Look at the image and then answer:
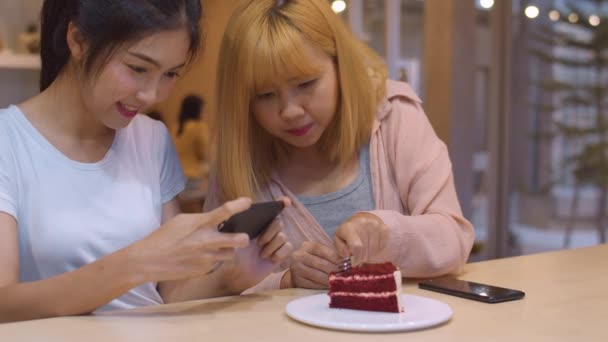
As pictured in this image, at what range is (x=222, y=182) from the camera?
199 centimetres

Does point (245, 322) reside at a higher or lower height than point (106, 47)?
lower

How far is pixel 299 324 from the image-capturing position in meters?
1.34

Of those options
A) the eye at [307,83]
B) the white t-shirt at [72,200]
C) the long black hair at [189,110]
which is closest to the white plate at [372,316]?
the white t-shirt at [72,200]

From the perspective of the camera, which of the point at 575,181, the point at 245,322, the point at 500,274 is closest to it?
the point at 245,322

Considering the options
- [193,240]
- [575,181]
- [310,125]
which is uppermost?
[310,125]

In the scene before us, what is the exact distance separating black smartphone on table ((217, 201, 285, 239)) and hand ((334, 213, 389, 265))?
16cm

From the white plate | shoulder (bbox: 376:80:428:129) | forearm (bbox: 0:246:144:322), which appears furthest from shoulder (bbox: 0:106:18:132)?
shoulder (bbox: 376:80:428:129)

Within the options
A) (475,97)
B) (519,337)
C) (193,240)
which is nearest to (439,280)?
(519,337)

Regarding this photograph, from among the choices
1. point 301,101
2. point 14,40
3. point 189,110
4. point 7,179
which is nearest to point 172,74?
point 301,101

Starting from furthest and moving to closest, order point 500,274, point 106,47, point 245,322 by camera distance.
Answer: point 500,274, point 106,47, point 245,322

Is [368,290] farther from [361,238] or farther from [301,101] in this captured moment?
[301,101]

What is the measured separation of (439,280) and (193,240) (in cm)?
62

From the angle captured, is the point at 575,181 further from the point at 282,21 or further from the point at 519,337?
the point at 519,337

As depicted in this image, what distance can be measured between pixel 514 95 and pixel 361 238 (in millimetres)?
4065
